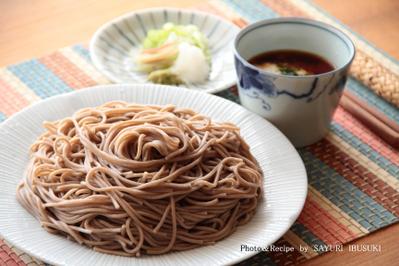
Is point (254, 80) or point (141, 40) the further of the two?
point (141, 40)

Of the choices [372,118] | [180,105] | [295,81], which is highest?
[295,81]

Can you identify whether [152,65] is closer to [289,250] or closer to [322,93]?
[322,93]

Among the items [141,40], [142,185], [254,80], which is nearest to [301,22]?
[254,80]

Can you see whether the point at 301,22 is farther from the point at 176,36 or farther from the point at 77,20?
the point at 77,20

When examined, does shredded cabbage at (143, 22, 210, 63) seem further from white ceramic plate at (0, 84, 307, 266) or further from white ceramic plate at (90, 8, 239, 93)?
white ceramic plate at (0, 84, 307, 266)

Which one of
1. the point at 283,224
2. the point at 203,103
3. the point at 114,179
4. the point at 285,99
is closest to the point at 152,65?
the point at 203,103

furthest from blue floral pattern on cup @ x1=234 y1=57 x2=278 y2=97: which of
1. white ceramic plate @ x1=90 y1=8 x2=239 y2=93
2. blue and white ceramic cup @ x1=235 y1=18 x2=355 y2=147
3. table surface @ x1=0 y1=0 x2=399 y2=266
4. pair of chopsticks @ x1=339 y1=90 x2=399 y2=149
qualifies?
table surface @ x1=0 y1=0 x2=399 y2=266
